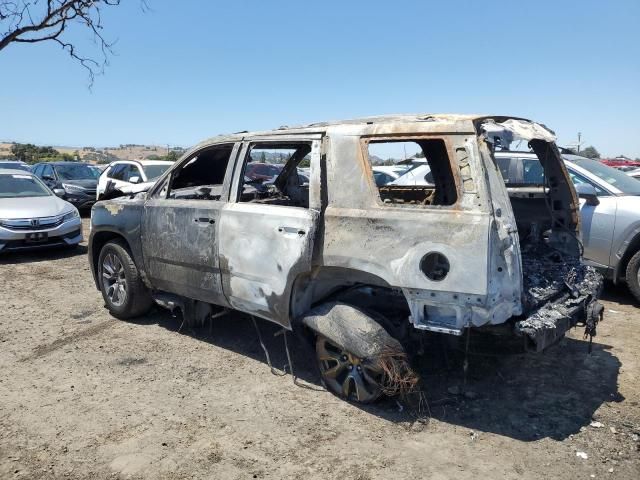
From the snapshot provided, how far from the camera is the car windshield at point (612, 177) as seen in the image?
6.32m

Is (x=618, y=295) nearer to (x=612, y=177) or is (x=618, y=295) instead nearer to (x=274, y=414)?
(x=612, y=177)

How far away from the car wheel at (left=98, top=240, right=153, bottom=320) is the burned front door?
1.45 meters

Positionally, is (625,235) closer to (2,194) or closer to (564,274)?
(564,274)

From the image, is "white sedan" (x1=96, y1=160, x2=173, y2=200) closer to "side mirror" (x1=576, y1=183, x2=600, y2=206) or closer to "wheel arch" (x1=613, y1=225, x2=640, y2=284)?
"side mirror" (x1=576, y1=183, x2=600, y2=206)

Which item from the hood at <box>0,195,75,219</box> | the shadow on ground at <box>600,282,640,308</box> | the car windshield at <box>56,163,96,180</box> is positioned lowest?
the shadow on ground at <box>600,282,640,308</box>

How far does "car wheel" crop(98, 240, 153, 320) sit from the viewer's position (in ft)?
17.4

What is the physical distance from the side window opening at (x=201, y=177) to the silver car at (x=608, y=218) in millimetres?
3190

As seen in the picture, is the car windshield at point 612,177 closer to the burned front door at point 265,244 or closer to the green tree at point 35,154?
the burned front door at point 265,244

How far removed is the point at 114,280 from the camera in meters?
5.65

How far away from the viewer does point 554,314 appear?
3516 mm

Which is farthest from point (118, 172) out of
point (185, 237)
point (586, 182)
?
point (586, 182)

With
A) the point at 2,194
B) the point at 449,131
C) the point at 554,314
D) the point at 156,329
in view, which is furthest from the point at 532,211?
the point at 2,194

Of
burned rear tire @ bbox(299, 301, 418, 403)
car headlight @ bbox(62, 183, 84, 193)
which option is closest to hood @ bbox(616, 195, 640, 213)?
burned rear tire @ bbox(299, 301, 418, 403)

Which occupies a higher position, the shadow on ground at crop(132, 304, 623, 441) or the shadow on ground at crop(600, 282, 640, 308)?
the shadow on ground at crop(132, 304, 623, 441)
